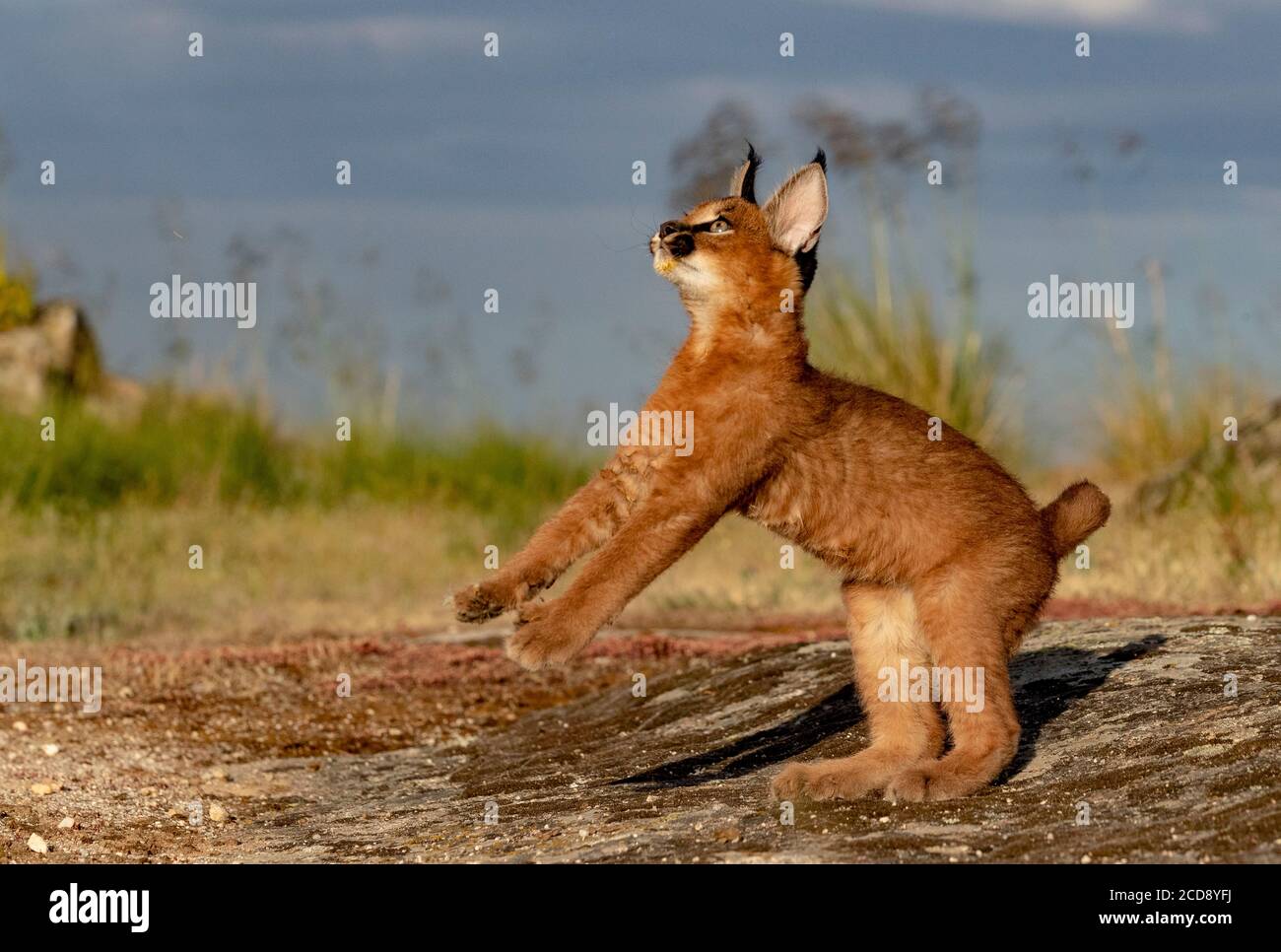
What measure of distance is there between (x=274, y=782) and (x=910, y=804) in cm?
330

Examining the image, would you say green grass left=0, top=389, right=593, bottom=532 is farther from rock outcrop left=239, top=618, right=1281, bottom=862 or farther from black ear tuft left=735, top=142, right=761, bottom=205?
black ear tuft left=735, top=142, right=761, bottom=205

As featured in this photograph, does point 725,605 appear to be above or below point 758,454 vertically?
below

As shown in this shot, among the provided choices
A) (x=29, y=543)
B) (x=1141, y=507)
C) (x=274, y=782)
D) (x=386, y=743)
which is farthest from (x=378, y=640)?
(x=1141, y=507)

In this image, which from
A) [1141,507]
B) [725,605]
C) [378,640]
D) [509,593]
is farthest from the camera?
[1141,507]

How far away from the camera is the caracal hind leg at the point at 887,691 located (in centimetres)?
555

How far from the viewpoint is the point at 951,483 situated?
5543mm

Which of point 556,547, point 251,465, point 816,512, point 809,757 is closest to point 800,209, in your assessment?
point 816,512

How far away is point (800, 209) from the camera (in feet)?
18.6

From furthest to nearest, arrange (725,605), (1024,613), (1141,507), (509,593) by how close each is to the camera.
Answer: (1141,507), (725,605), (1024,613), (509,593)

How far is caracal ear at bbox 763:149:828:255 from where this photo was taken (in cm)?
563

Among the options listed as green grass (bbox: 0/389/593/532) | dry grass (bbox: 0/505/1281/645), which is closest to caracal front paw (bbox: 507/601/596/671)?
dry grass (bbox: 0/505/1281/645)

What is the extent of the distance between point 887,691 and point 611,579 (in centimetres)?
121

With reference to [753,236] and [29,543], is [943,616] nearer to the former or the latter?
[753,236]

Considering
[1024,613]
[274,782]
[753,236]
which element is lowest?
[274,782]
